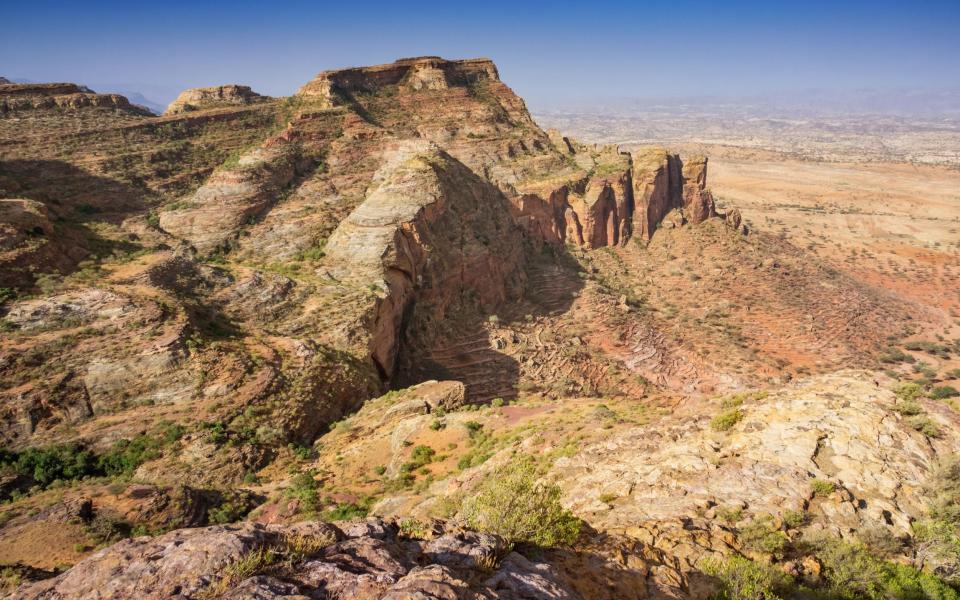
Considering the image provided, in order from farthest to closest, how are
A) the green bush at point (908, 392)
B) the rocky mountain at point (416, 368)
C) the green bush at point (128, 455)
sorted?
the green bush at point (128, 455) < the green bush at point (908, 392) < the rocky mountain at point (416, 368)

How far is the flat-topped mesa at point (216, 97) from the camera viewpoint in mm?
57188

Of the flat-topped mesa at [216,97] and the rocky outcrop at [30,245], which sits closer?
the rocky outcrop at [30,245]

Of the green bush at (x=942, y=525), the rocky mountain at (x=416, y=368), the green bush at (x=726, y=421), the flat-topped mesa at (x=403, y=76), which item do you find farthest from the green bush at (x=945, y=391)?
the flat-topped mesa at (x=403, y=76)

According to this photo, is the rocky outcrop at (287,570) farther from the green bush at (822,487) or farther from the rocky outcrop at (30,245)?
the rocky outcrop at (30,245)

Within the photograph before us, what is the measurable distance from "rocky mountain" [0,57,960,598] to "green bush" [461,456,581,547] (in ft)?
0.28

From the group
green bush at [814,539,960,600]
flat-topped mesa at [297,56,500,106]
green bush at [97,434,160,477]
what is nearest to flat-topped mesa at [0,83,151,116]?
flat-topped mesa at [297,56,500,106]

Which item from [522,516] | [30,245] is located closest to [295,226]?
[30,245]

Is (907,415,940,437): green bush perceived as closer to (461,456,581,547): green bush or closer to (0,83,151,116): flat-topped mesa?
(461,456,581,547): green bush

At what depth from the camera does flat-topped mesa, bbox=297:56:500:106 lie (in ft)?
196

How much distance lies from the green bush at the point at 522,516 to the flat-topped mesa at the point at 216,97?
203 ft

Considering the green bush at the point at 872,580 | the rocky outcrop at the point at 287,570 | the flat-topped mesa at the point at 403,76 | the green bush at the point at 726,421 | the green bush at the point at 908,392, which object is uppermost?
the flat-topped mesa at the point at 403,76

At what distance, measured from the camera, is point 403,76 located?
67.4 meters

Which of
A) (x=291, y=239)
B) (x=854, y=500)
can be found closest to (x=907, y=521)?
(x=854, y=500)

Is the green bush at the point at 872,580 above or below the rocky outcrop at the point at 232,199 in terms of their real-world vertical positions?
below
